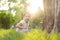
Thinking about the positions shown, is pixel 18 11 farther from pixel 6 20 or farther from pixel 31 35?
pixel 31 35

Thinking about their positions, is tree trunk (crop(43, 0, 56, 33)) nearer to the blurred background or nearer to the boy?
the blurred background

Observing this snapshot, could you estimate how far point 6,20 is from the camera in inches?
86.7

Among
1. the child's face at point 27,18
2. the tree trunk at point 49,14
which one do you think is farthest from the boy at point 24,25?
the tree trunk at point 49,14

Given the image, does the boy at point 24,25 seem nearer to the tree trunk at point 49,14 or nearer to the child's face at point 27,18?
the child's face at point 27,18

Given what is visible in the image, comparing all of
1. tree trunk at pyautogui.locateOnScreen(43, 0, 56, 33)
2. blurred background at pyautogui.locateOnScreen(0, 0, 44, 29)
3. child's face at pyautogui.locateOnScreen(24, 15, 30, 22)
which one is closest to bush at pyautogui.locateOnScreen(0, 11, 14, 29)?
blurred background at pyautogui.locateOnScreen(0, 0, 44, 29)

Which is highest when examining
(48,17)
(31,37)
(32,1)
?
(32,1)

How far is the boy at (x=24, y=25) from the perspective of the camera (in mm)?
2215

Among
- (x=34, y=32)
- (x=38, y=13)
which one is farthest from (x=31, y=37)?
(x=38, y=13)

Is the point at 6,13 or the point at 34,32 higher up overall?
the point at 6,13

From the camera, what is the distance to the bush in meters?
2.20

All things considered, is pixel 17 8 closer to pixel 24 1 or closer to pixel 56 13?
pixel 24 1

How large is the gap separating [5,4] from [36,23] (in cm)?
32

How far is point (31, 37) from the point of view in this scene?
2.21 metres

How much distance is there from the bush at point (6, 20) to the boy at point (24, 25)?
0.07 meters
